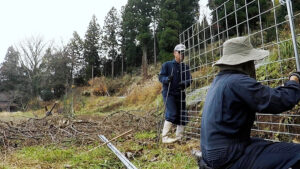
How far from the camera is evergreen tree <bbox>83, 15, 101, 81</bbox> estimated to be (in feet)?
85.0

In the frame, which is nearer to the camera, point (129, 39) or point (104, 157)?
point (104, 157)

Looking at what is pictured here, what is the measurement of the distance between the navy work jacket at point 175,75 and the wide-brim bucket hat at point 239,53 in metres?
2.18

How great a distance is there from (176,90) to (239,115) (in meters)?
2.37

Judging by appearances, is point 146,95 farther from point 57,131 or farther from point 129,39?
point 129,39

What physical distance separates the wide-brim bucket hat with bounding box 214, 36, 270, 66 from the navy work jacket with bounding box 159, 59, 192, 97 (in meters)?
2.18

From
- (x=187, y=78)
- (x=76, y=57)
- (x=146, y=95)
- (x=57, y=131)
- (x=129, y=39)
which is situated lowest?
(x=57, y=131)

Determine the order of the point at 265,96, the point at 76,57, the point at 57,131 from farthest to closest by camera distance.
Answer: the point at 76,57, the point at 57,131, the point at 265,96

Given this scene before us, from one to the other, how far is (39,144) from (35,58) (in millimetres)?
24307

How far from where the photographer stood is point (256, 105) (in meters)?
1.25

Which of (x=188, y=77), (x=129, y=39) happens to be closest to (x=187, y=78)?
(x=188, y=77)

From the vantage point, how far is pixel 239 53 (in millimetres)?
1447

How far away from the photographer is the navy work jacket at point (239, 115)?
1.24 metres

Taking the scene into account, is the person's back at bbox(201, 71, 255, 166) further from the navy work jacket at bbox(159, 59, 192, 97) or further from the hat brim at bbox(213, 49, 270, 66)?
the navy work jacket at bbox(159, 59, 192, 97)

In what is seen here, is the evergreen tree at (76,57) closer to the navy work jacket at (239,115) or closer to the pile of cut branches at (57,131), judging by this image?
the pile of cut branches at (57,131)
